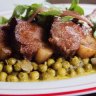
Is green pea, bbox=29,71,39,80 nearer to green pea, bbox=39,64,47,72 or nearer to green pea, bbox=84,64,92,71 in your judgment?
green pea, bbox=39,64,47,72

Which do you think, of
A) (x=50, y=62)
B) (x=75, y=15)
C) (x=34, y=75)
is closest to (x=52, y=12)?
(x=75, y=15)

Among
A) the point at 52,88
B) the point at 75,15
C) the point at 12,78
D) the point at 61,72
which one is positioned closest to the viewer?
the point at 52,88

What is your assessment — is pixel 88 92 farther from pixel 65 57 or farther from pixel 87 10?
pixel 87 10

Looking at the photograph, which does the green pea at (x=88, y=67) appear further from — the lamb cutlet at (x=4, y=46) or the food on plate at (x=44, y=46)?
the lamb cutlet at (x=4, y=46)

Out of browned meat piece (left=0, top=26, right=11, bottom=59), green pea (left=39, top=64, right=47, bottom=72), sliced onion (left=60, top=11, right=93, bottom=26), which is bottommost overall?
green pea (left=39, top=64, right=47, bottom=72)

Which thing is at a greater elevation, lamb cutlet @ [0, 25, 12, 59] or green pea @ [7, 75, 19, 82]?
lamb cutlet @ [0, 25, 12, 59]

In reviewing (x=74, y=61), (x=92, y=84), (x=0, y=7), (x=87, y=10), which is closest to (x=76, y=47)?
(x=74, y=61)

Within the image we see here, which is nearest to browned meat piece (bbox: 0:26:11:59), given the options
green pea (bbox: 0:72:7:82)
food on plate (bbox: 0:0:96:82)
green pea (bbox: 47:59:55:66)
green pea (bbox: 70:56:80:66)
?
food on plate (bbox: 0:0:96:82)

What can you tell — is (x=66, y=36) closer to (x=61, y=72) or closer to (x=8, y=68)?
(x=61, y=72)

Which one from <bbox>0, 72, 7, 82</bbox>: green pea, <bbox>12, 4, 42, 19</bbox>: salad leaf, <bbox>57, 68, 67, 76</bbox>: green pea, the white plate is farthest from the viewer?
<bbox>12, 4, 42, 19</bbox>: salad leaf
